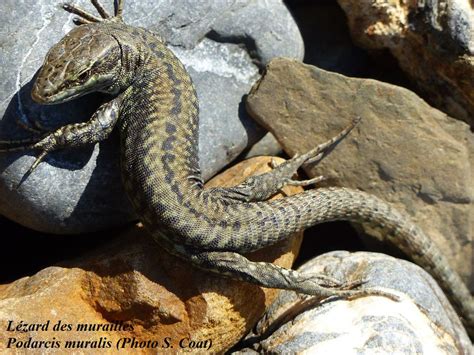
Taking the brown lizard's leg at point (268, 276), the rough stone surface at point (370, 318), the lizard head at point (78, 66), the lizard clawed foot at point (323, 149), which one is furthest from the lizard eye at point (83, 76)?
the rough stone surface at point (370, 318)

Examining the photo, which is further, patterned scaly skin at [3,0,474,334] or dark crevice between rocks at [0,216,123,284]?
dark crevice between rocks at [0,216,123,284]

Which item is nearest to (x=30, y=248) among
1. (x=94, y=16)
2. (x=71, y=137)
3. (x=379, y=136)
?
(x=71, y=137)

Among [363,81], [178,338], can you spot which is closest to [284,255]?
[178,338]

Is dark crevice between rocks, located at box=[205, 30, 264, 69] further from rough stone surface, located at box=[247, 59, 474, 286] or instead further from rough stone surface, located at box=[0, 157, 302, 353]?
rough stone surface, located at box=[0, 157, 302, 353]

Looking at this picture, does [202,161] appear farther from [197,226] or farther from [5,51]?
[5,51]

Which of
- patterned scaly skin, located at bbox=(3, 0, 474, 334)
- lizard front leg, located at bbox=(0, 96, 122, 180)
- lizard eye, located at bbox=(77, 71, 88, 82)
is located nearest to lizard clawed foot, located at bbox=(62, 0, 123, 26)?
patterned scaly skin, located at bbox=(3, 0, 474, 334)
